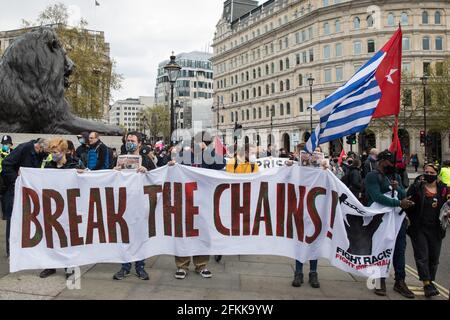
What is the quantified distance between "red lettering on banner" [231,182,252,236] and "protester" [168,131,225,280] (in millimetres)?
669

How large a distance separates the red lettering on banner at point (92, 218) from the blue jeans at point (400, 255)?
3.92 metres

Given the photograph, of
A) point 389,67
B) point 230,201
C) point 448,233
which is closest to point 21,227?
point 230,201

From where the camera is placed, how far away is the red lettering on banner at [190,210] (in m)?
5.58

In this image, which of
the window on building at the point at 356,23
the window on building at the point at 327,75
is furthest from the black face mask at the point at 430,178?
the window on building at the point at 356,23

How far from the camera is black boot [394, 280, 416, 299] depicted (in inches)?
202

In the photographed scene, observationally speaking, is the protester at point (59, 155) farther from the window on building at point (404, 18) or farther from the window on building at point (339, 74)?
the window on building at point (404, 18)

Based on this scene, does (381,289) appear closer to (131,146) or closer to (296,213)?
(296,213)

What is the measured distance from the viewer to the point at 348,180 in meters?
10.8

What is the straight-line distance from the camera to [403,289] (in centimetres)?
523

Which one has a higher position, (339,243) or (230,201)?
(230,201)

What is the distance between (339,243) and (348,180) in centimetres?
578

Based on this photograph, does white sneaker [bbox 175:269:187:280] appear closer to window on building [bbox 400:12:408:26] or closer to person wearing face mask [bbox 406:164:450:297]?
person wearing face mask [bbox 406:164:450:297]

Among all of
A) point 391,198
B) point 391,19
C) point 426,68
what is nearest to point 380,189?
point 391,198
